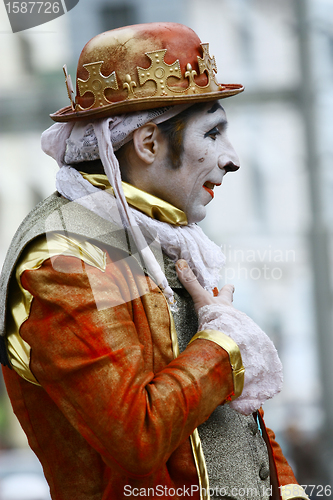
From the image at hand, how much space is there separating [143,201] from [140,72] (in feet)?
0.95

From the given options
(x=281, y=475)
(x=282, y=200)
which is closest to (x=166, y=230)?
(x=281, y=475)

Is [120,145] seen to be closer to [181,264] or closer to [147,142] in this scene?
[147,142]

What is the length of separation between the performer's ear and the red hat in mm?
52

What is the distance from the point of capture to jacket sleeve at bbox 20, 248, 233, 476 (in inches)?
41.0

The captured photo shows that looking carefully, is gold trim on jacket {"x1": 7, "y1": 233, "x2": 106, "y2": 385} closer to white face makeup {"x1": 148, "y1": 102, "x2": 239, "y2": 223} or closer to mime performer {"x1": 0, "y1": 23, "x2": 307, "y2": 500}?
mime performer {"x1": 0, "y1": 23, "x2": 307, "y2": 500}

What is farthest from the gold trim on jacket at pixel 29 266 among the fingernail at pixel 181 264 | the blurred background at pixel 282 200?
the blurred background at pixel 282 200

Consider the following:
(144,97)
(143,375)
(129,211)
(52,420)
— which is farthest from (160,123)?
(52,420)

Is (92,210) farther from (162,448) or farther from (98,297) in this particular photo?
(162,448)

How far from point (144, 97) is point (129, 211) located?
0.26 meters

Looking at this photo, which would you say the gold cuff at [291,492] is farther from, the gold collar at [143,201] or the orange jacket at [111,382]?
the gold collar at [143,201]

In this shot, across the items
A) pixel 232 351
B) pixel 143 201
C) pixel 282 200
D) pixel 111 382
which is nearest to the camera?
pixel 111 382

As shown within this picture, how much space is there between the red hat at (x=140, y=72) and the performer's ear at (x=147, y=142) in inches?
2.1

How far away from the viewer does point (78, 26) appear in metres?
2.53

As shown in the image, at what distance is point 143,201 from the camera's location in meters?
1.33
